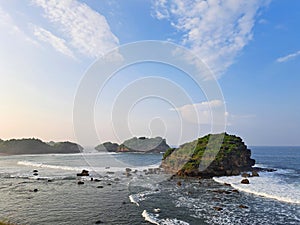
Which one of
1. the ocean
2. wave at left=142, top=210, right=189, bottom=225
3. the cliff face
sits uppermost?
the cliff face

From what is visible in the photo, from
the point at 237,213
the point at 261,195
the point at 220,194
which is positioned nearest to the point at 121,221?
the point at 237,213

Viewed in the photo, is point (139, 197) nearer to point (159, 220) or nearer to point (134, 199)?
point (134, 199)

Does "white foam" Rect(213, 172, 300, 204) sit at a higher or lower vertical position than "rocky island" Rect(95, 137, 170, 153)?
lower

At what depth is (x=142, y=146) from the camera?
405ft

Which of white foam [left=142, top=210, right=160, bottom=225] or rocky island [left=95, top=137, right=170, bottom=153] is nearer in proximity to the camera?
white foam [left=142, top=210, right=160, bottom=225]

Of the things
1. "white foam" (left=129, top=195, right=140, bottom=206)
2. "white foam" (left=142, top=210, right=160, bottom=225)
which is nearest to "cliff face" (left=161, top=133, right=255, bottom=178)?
"white foam" (left=129, top=195, right=140, bottom=206)

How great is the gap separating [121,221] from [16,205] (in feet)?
46.1

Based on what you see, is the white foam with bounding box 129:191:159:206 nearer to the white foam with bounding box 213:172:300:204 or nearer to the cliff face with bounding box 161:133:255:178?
the white foam with bounding box 213:172:300:204

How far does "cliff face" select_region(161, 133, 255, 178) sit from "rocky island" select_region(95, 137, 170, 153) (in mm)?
54684

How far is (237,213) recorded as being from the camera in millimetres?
22844

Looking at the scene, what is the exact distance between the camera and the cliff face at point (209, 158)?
4841 cm

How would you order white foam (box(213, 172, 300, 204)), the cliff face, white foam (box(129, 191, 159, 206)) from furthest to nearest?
the cliff face
white foam (box(213, 172, 300, 204))
white foam (box(129, 191, 159, 206))

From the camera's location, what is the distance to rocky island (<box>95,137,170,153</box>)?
119 meters

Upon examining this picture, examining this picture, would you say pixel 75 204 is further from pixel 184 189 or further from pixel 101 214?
pixel 184 189
